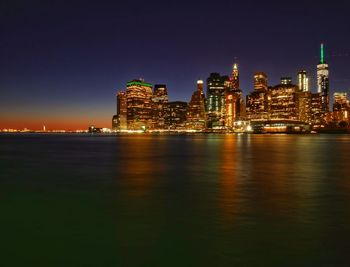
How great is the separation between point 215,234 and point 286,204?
269 inches

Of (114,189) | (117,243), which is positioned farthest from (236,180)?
(117,243)

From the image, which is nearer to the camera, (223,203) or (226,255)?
(226,255)

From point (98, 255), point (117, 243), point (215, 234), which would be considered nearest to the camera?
point (98, 255)

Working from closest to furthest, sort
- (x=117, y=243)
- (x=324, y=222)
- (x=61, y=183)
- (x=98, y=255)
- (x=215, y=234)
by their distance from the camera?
(x=98, y=255) < (x=117, y=243) < (x=215, y=234) < (x=324, y=222) < (x=61, y=183)

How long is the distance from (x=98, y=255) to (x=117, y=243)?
3.86 ft

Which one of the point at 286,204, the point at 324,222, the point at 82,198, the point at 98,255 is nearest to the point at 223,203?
the point at 286,204

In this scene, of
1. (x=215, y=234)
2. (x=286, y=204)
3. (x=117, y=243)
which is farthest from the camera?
(x=286, y=204)

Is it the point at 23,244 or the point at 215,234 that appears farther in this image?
the point at 215,234

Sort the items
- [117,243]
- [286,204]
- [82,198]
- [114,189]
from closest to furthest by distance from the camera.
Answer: [117,243] → [286,204] → [82,198] → [114,189]

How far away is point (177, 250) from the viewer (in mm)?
11797

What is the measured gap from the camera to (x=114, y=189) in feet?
81.0

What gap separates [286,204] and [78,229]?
1032cm

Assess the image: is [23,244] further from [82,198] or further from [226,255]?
[82,198]

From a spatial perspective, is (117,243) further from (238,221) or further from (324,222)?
(324,222)
